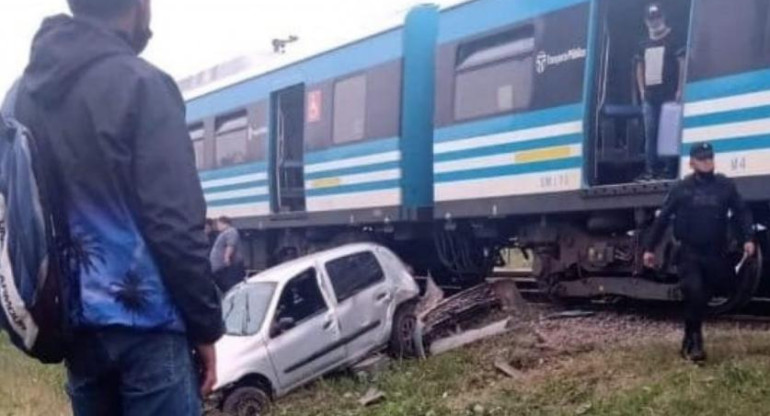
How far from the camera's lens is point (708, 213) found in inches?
306

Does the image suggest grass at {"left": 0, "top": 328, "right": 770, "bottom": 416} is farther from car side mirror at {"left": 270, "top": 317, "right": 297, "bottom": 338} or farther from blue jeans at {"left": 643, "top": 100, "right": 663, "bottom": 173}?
blue jeans at {"left": 643, "top": 100, "right": 663, "bottom": 173}

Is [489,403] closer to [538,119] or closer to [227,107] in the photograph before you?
[538,119]

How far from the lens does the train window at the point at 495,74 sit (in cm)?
1063

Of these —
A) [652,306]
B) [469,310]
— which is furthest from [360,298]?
[652,306]

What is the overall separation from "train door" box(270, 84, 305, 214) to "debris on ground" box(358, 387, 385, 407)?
7182 millimetres

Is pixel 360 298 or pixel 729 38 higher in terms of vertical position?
pixel 729 38

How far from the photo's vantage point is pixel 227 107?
1781cm

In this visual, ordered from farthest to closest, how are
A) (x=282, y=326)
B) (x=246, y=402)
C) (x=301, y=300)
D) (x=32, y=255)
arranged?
(x=301, y=300) → (x=282, y=326) → (x=246, y=402) → (x=32, y=255)

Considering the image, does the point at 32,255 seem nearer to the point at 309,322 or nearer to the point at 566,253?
the point at 309,322

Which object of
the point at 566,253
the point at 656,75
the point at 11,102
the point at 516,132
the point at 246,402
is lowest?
the point at 246,402

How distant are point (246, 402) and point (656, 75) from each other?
461 cm

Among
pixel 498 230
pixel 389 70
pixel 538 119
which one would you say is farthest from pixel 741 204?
pixel 389 70

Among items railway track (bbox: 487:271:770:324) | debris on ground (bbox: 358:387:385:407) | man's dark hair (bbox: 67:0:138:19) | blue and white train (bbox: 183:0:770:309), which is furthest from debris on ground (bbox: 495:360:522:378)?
man's dark hair (bbox: 67:0:138:19)

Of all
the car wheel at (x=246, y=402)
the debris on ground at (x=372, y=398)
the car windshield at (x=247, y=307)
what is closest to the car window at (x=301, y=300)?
the car windshield at (x=247, y=307)
